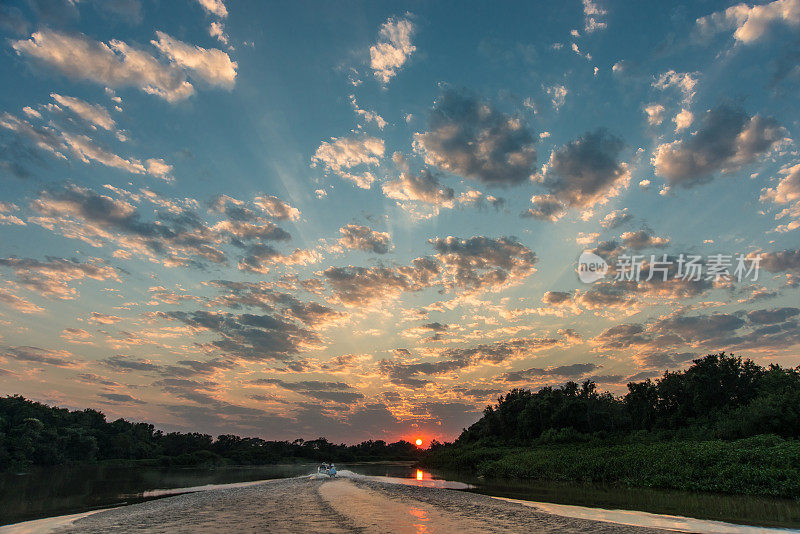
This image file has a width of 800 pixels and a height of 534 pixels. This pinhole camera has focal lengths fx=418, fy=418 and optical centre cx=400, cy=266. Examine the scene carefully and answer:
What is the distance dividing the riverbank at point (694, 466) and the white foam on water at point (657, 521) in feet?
50.7

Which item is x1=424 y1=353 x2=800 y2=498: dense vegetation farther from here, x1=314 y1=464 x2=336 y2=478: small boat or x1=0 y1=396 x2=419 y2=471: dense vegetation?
x1=0 y1=396 x2=419 y2=471: dense vegetation

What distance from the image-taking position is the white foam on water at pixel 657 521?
65.2 ft

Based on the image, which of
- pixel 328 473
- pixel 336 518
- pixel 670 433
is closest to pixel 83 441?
pixel 328 473

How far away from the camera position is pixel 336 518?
24.4m

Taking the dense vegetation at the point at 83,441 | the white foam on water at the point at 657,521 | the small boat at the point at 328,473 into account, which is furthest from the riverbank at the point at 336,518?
the dense vegetation at the point at 83,441

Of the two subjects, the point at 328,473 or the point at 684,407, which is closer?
the point at 684,407

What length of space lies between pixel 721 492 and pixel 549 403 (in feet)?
211

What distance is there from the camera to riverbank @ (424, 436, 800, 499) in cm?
3334

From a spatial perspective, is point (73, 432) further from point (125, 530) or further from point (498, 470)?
point (125, 530)

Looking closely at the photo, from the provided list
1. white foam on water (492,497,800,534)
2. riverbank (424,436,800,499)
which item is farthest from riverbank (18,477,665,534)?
riverbank (424,436,800,499)

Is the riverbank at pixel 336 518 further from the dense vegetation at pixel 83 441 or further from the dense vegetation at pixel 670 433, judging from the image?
the dense vegetation at pixel 83 441

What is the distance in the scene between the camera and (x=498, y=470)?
76000 millimetres

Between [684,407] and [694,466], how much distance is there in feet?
133

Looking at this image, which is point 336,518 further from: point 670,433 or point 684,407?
point 684,407
